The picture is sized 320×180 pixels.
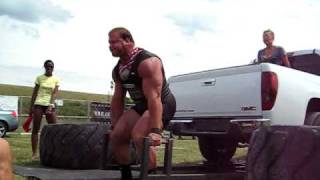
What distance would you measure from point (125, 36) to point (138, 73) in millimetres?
365

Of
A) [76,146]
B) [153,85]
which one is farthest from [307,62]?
[153,85]

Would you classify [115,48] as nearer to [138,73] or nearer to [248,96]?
[138,73]

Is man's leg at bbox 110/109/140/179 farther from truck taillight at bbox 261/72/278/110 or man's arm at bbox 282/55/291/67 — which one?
man's arm at bbox 282/55/291/67

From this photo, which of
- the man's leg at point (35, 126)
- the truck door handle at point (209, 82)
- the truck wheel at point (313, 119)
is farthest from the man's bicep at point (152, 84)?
the man's leg at point (35, 126)

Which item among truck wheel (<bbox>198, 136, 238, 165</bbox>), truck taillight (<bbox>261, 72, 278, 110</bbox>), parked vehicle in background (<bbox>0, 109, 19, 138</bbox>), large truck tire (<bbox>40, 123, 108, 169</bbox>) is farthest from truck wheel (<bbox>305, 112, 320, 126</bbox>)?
parked vehicle in background (<bbox>0, 109, 19, 138</bbox>)

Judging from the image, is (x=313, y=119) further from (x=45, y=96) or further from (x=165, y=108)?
(x=45, y=96)

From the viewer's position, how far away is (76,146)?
736 cm

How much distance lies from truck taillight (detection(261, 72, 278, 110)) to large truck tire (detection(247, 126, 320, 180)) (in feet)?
11.4

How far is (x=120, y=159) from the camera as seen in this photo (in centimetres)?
519

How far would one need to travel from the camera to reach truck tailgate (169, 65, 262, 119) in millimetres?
6699

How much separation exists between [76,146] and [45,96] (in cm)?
264

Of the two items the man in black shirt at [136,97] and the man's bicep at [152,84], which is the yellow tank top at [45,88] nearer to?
the man in black shirt at [136,97]

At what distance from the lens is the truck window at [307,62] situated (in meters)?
8.30

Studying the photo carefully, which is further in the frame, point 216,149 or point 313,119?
point 216,149
